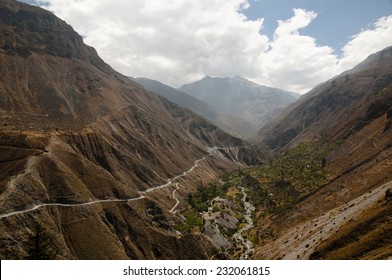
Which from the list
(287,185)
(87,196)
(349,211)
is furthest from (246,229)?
(87,196)

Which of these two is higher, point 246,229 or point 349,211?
point 349,211

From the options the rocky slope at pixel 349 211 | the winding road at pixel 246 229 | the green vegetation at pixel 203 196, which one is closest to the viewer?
the rocky slope at pixel 349 211

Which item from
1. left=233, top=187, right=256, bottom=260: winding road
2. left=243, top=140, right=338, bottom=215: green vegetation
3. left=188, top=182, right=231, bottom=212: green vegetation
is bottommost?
left=233, top=187, right=256, bottom=260: winding road

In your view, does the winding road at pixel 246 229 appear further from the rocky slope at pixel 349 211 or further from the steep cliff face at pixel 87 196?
the steep cliff face at pixel 87 196

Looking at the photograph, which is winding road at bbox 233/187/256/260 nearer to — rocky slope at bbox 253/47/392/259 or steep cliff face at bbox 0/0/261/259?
rocky slope at bbox 253/47/392/259

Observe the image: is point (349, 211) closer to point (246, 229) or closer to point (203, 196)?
point (246, 229)

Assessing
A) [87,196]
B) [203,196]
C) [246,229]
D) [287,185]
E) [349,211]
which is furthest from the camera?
[287,185]

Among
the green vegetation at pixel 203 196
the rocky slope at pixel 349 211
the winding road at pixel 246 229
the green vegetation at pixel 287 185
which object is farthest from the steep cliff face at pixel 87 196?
the green vegetation at pixel 287 185

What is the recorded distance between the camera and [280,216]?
102688 mm

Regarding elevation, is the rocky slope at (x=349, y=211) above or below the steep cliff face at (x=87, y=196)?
below

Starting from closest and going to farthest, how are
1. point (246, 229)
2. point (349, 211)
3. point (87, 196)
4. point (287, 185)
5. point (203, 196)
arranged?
point (349, 211), point (87, 196), point (246, 229), point (203, 196), point (287, 185)

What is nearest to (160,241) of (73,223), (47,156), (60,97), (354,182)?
(73,223)

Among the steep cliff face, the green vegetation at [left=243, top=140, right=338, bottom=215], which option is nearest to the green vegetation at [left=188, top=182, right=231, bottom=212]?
the steep cliff face

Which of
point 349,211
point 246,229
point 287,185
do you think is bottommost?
point 246,229
